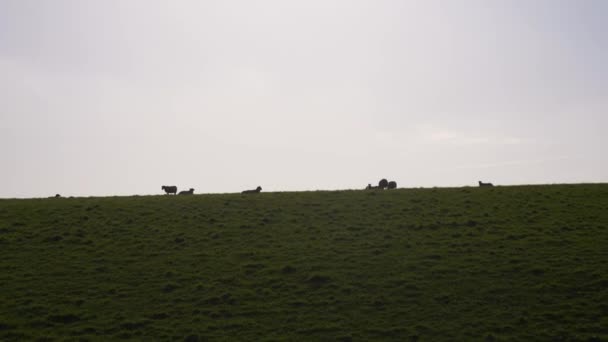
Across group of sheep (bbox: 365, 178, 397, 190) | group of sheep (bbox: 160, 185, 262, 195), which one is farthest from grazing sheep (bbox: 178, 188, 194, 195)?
group of sheep (bbox: 365, 178, 397, 190)

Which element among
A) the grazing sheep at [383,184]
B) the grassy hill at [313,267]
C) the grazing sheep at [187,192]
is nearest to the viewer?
the grassy hill at [313,267]

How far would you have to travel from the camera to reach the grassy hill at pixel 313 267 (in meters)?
24.9

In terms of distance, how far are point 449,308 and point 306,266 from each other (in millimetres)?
8486

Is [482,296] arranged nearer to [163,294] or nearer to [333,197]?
[163,294]

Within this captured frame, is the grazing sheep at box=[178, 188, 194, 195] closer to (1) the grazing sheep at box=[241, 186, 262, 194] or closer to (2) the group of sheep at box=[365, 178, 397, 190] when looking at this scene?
(1) the grazing sheep at box=[241, 186, 262, 194]

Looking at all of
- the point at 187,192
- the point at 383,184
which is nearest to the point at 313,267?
the point at 383,184

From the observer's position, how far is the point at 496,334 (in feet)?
76.8

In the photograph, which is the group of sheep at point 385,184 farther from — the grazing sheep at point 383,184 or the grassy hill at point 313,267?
the grassy hill at point 313,267

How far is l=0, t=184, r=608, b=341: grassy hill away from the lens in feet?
81.8

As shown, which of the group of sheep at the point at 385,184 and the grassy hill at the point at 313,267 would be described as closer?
the grassy hill at the point at 313,267

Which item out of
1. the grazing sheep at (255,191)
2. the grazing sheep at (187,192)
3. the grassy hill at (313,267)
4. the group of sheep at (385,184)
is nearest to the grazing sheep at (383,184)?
the group of sheep at (385,184)

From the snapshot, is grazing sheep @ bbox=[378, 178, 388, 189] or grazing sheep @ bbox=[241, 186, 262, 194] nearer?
grazing sheep @ bbox=[241, 186, 262, 194]

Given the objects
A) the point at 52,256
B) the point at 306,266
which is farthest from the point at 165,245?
the point at 306,266

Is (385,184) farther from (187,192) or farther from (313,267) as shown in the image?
(313,267)
